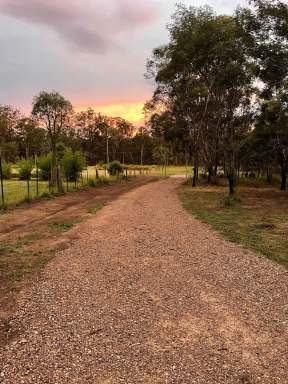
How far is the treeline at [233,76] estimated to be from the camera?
26109 millimetres

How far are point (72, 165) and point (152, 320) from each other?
2800 cm

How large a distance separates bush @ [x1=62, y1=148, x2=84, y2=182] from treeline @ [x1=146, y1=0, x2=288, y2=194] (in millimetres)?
10736

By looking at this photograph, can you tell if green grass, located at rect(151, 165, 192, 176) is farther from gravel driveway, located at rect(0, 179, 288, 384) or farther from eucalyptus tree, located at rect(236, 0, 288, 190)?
gravel driveway, located at rect(0, 179, 288, 384)

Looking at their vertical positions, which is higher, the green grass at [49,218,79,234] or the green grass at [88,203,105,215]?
the green grass at [49,218,79,234]

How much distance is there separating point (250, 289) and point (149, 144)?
108m

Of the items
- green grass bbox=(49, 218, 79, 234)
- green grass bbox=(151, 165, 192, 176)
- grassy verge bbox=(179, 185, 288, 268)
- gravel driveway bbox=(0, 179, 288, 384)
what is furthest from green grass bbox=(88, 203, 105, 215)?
green grass bbox=(151, 165, 192, 176)

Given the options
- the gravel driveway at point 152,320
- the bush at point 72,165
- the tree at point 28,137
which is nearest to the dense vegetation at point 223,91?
the bush at point 72,165

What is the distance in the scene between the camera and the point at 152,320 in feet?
20.8

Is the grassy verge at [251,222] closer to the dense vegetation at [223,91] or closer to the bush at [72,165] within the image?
the dense vegetation at [223,91]

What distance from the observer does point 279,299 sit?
732 centimetres

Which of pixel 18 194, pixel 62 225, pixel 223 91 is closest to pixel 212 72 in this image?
pixel 223 91

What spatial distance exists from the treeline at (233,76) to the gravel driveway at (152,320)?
17.4 metres

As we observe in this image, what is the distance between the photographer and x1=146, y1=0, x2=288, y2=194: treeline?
2611 cm

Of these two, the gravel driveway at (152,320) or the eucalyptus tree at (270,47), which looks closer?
the gravel driveway at (152,320)
